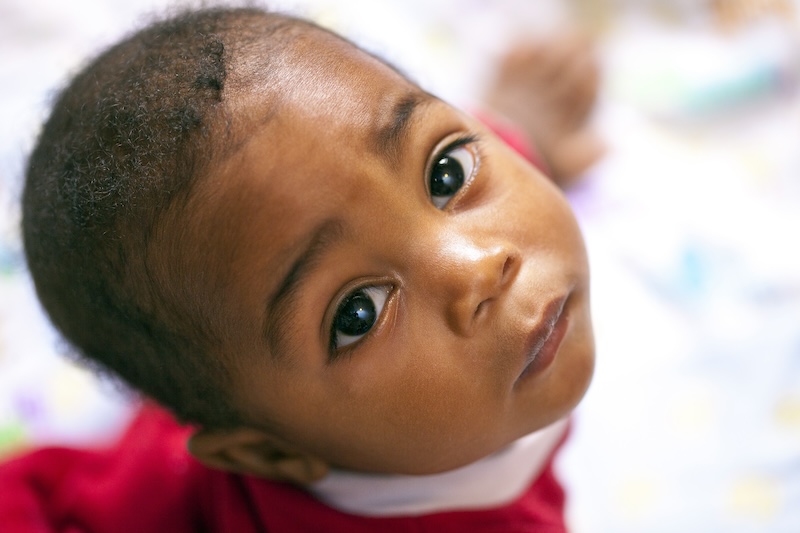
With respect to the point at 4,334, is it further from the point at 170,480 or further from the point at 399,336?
the point at 399,336

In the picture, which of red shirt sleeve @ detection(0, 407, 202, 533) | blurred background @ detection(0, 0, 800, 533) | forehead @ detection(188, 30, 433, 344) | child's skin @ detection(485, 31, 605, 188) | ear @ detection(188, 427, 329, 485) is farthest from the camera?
child's skin @ detection(485, 31, 605, 188)

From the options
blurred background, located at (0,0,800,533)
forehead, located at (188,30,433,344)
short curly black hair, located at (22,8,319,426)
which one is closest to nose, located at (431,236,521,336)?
forehead, located at (188,30,433,344)

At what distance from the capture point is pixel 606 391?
46.1 inches

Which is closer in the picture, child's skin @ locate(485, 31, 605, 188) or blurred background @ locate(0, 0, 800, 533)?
blurred background @ locate(0, 0, 800, 533)

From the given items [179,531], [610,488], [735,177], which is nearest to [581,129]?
[735,177]

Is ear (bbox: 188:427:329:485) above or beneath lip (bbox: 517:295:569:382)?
beneath

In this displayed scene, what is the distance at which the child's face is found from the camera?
668 mm

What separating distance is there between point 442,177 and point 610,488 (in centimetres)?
59

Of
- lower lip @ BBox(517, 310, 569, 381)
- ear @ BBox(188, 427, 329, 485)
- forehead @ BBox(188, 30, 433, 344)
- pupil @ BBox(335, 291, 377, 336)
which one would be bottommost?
ear @ BBox(188, 427, 329, 485)

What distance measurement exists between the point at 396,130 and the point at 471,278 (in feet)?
0.49

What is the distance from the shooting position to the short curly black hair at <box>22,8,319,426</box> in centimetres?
67

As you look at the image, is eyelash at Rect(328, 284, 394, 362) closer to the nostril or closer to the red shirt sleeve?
the nostril

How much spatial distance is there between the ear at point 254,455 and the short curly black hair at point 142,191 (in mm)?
17

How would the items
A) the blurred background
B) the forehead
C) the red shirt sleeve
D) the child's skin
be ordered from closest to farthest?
1. the forehead
2. the red shirt sleeve
3. the blurred background
4. the child's skin
